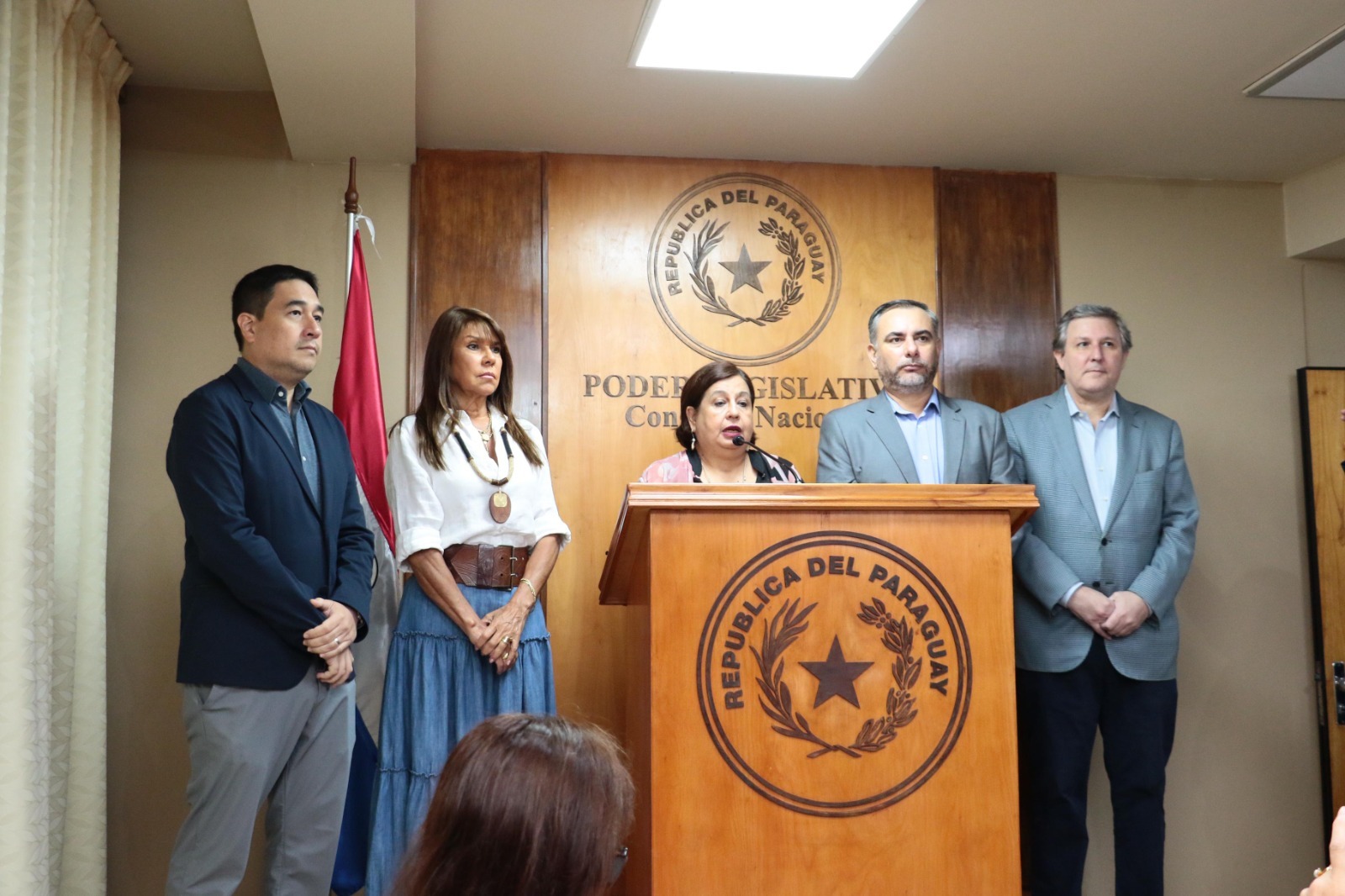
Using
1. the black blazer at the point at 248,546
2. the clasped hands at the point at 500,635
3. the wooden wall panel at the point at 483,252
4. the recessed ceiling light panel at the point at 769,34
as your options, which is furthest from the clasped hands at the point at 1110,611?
the black blazer at the point at 248,546

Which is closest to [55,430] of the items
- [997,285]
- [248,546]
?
[248,546]

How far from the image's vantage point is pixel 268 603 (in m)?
2.48

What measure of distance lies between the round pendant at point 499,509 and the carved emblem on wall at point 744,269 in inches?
50.4

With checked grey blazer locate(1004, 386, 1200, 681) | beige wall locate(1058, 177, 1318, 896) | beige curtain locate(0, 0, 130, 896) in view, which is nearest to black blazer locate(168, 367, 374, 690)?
beige curtain locate(0, 0, 130, 896)

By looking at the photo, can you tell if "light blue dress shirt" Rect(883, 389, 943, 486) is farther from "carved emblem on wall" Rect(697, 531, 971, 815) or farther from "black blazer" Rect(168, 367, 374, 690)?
"black blazer" Rect(168, 367, 374, 690)

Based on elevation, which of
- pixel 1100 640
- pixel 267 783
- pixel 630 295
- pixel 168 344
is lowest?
pixel 267 783

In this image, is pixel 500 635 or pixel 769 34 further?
pixel 769 34

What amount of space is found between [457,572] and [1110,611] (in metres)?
1.82

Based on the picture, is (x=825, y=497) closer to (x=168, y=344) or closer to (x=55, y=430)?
(x=55, y=430)

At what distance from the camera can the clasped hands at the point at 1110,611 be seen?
314 centimetres

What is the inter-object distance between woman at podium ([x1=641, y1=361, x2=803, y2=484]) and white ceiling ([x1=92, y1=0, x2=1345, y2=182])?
0.96 m

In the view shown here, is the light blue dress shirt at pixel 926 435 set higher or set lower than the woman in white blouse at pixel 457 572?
higher

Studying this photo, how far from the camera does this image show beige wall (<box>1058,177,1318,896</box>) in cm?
408

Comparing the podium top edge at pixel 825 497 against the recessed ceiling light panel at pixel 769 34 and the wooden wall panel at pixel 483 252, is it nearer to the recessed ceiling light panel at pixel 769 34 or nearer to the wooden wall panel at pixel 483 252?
the recessed ceiling light panel at pixel 769 34
